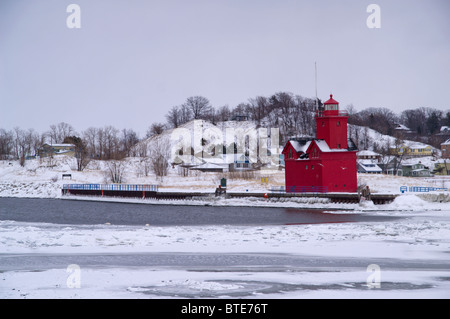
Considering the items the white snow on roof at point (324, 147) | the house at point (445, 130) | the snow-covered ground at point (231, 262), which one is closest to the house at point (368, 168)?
the white snow on roof at point (324, 147)

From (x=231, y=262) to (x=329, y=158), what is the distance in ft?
99.5

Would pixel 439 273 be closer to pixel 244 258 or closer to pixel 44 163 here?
pixel 244 258

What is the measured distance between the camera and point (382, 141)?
110 meters

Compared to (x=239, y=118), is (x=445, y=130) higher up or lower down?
lower down

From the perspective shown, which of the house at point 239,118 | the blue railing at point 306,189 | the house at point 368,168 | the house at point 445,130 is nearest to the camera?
the blue railing at point 306,189

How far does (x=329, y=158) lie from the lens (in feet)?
141

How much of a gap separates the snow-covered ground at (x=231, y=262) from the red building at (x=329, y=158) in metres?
21.0

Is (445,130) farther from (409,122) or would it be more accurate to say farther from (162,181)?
(162,181)

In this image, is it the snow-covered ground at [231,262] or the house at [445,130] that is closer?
→ the snow-covered ground at [231,262]

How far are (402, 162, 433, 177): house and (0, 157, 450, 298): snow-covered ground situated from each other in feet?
217

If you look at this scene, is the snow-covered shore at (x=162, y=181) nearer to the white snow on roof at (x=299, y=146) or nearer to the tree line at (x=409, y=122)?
the white snow on roof at (x=299, y=146)

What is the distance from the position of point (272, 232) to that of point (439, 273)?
30.0 feet

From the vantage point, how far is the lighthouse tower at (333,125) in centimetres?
4375

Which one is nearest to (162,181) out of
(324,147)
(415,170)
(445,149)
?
(324,147)
